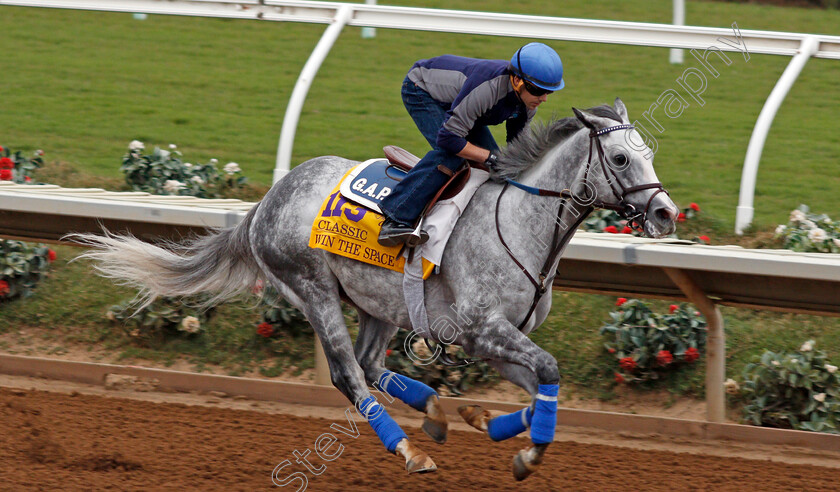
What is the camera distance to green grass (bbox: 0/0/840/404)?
252 inches

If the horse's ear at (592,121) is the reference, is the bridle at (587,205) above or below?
below

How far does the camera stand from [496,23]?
682cm

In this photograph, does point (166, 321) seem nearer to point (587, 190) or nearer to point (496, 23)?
point (496, 23)

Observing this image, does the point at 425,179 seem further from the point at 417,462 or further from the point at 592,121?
the point at 417,462

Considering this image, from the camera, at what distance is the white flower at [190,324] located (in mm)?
6406

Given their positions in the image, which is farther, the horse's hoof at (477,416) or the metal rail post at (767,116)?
the metal rail post at (767,116)

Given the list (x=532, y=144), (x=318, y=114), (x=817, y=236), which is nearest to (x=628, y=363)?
(x=817, y=236)

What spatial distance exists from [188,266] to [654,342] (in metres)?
2.75

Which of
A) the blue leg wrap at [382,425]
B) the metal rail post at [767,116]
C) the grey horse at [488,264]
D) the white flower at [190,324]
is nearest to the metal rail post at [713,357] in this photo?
the metal rail post at [767,116]

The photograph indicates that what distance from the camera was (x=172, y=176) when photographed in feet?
24.5

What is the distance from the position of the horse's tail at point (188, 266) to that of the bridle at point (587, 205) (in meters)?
1.62

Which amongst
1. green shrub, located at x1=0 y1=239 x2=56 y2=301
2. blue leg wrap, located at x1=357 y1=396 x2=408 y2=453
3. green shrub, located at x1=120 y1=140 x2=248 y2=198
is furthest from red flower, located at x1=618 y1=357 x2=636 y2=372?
green shrub, located at x1=0 y1=239 x2=56 y2=301

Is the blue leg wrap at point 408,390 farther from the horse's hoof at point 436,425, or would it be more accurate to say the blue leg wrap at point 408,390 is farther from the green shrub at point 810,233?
the green shrub at point 810,233

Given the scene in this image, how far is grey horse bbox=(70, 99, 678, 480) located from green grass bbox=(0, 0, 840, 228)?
135 inches
